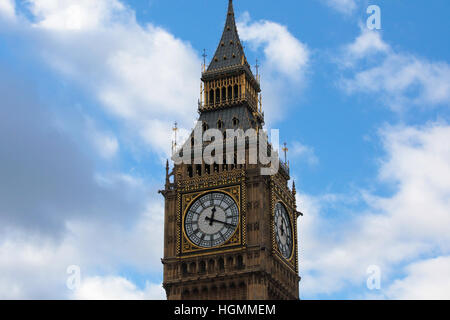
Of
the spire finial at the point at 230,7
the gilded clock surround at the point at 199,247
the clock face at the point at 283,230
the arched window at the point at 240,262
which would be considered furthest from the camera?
the spire finial at the point at 230,7

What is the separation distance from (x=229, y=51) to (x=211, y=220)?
937 inches

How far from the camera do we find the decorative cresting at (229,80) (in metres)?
127

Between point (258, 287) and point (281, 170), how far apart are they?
16198mm

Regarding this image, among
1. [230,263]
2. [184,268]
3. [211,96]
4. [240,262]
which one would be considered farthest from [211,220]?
[211,96]

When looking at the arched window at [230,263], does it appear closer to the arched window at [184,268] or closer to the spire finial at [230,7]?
the arched window at [184,268]

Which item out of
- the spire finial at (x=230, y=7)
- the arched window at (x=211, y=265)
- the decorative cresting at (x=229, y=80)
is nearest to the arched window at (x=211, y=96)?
the decorative cresting at (x=229, y=80)

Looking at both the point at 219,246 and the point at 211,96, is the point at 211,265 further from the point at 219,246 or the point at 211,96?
the point at 211,96

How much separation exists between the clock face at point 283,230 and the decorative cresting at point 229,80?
41.6 feet

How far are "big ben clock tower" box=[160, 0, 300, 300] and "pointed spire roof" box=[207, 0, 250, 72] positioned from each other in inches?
243

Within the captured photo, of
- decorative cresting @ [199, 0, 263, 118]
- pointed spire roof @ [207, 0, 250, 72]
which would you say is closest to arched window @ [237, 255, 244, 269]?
decorative cresting @ [199, 0, 263, 118]

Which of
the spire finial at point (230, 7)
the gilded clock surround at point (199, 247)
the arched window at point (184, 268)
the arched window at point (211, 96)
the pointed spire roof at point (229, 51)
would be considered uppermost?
the spire finial at point (230, 7)

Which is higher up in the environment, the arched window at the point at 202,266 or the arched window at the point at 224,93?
the arched window at the point at 224,93

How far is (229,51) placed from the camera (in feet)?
430

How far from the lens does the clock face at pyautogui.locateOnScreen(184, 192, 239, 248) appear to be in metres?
116
